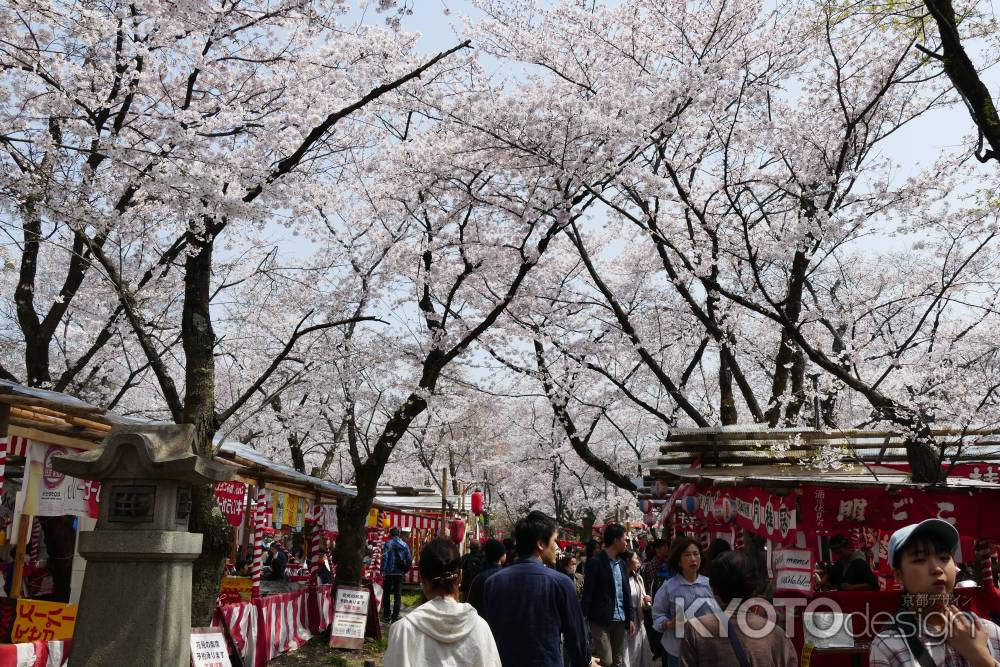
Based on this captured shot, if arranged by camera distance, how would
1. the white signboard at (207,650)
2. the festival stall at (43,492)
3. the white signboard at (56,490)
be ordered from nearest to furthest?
1. the festival stall at (43,492)
2. the white signboard at (207,650)
3. the white signboard at (56,490)

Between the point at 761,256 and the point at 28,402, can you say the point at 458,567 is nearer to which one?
the point at 28,402

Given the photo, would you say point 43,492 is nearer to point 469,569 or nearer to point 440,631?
point 469,569

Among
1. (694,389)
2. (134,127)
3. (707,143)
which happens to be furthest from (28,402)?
(694,389)

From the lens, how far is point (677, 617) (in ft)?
21.3

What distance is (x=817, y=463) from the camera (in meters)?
11.3

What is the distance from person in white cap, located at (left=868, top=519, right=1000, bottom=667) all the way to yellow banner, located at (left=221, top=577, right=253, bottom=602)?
48.1 feet

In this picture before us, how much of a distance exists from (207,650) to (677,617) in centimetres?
468

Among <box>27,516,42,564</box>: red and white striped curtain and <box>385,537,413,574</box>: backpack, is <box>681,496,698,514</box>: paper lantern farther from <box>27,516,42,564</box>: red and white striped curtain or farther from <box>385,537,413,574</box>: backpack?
<box>27,516,42,564</box>: red and white striped curtain

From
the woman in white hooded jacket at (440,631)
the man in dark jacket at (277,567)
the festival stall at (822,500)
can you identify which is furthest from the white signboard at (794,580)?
the man in dark jacket at (277,567)

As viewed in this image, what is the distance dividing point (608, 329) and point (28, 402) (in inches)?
561

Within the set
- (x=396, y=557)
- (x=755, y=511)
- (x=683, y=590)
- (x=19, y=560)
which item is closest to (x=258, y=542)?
(x=19, y=560)

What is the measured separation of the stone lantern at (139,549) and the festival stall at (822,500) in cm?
435

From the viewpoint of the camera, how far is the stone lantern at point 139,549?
5859 millimetres

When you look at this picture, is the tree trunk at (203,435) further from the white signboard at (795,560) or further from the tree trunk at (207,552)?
the white signboard at (795,560)
